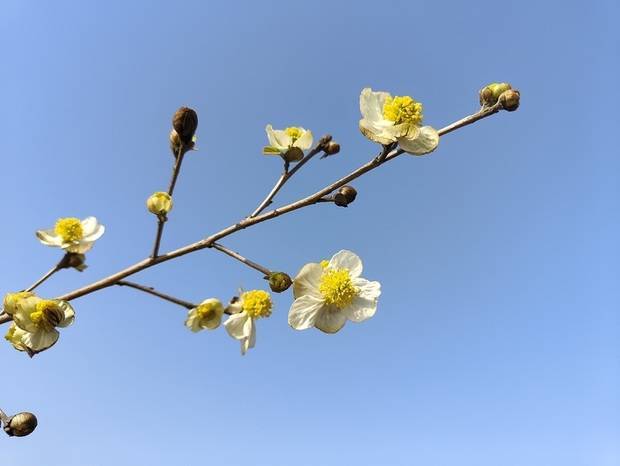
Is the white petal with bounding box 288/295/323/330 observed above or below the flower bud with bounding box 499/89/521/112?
below

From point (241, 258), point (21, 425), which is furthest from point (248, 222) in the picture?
point (21, 425)

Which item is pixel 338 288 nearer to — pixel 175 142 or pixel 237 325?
pixel 237 325

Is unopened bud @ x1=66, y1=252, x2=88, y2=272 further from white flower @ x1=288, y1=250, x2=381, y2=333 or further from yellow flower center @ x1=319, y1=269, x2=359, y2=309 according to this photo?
yellow flower center @ x1=319, y1=269, x2=359, y2=309

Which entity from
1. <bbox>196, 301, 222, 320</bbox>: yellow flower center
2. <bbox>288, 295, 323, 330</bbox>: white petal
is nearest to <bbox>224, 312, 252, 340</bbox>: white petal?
<bbox>196, 301, 222, 320</bbox>: yellow flower center

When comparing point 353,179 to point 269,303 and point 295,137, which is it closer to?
point 295,137

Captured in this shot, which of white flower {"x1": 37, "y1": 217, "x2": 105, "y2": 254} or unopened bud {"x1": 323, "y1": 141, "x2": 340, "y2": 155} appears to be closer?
white flower {"x1": 37, "y1": 217, "x2": 105, "y2": 254}

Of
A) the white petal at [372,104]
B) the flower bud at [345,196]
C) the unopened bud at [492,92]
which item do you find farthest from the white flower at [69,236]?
the unopened bud at [492,92]
